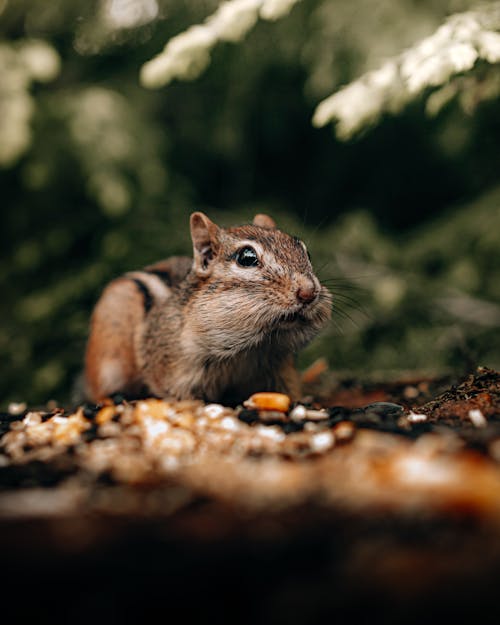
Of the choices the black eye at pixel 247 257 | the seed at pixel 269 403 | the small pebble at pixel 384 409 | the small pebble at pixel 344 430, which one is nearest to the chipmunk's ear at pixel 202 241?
the black eye at pixel 247 257

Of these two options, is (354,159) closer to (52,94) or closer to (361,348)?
(361,348)

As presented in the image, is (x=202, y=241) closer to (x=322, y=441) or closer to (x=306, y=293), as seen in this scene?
(x=306, y=293)

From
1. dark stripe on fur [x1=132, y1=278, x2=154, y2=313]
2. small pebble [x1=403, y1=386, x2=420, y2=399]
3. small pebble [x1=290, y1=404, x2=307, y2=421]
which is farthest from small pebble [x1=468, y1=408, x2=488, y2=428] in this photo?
dark stripe on fur [x1=132, y1=278, x2=154, y2=313]

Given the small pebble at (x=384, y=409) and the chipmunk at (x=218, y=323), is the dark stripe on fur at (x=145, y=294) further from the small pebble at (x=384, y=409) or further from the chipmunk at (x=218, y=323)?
the small pebble at (x=384, y=409)

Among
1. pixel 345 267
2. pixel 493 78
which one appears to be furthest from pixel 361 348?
pixel 493 78

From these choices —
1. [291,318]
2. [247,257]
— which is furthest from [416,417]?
[247,257]

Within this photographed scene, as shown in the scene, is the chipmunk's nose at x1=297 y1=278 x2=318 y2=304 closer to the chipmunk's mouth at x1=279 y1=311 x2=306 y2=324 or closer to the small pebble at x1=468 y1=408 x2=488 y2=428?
the chipmunk's mouth at x1=279 y1=311 x2=306 y2=324
